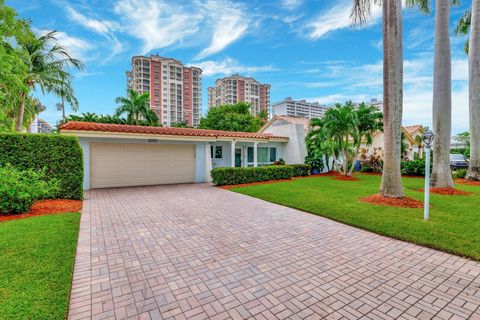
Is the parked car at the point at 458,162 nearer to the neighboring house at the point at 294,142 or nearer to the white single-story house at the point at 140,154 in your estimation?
the neighboring house at the point at 294,142

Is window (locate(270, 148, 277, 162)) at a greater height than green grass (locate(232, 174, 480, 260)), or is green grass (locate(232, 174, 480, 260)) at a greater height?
window (locate(270, 148, 277, 162))

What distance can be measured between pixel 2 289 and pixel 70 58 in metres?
18.4

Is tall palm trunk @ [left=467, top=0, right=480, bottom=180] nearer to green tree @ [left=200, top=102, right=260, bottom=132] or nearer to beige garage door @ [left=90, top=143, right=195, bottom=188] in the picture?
beige garage door @ [left=90, top=143, right=195, bottom=188]

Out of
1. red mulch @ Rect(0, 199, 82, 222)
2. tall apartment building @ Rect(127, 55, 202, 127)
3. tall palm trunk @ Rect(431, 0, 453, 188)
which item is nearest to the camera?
red mulch @ Rect(0, 199, 82, 222)

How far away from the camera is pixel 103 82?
34.2 metres

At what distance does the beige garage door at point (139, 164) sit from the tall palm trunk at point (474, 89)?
1524 centimetres

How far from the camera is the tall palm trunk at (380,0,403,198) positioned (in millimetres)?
7535

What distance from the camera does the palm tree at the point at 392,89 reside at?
7535 millimetres

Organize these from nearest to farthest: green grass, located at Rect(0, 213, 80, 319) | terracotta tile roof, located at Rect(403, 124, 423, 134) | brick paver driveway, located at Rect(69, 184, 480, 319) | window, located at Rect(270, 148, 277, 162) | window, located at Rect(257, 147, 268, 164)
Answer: green grass, located at Rect(0, 213, 80, 319) → brick paver driveway, located at Rect(69, 184, 480, 319) → window, located at Rect(257, 147, 268, 164) → window, located at Rect(270, 148, 277, 162) → terracotta tile roof, located at Rect(403, 124, 423, 134)

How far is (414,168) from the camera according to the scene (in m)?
15.8

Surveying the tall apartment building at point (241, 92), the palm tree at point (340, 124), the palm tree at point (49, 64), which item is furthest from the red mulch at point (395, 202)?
the tall apartment building at point (241, 92)

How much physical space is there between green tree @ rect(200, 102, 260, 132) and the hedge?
2553cm

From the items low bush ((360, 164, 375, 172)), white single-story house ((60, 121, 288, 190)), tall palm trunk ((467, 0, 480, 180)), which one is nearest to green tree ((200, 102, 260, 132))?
white single-story house ((60, 121, 288, 190))

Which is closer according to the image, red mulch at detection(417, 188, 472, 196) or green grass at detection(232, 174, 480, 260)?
green grass at detection(232, 174, 480, 260)
